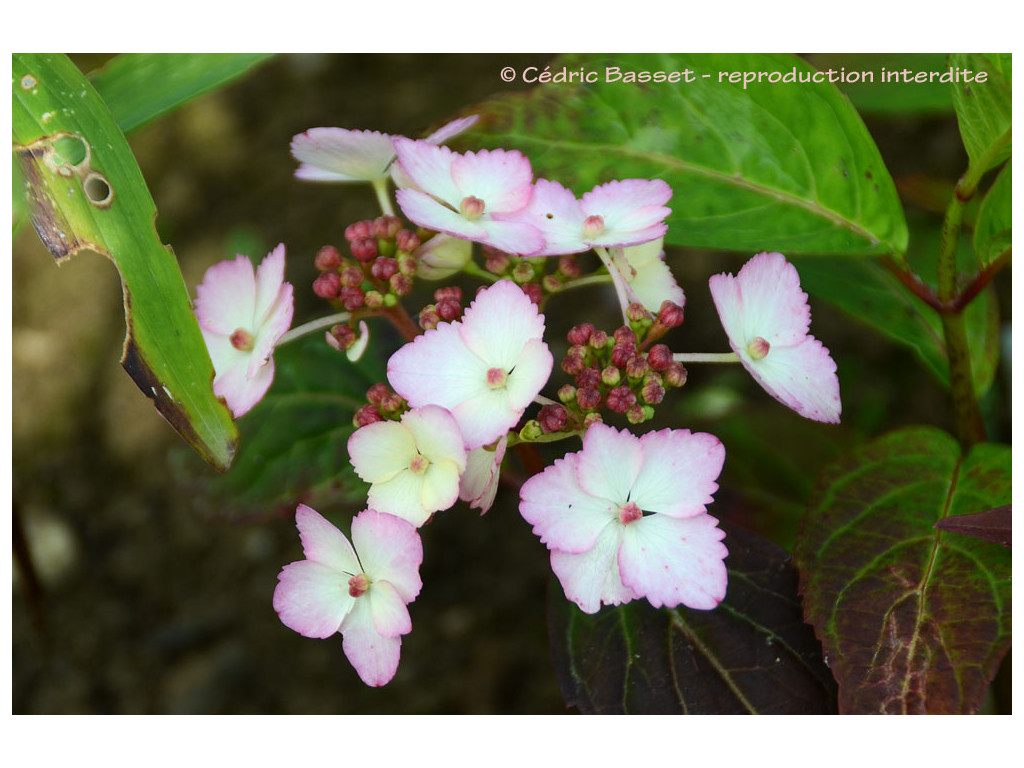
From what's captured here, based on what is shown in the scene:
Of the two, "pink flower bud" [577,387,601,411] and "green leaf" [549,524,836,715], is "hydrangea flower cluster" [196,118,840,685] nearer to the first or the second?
"pink flower bud" [577,387,601,411]

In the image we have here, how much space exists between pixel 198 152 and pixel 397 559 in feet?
4.78


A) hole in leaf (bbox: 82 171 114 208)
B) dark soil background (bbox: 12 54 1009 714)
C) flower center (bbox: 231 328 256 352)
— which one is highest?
hole in leaf (bbox: 82 171 114 208)

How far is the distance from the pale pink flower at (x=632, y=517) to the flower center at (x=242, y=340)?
1.12 feet

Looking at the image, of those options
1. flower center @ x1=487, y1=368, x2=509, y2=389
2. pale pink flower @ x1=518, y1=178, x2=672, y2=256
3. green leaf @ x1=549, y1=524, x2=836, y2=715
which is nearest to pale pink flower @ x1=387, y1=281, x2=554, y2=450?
flower center @ x1=487, y1=368, x2=509, y2=389

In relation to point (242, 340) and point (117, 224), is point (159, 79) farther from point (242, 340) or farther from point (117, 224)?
point (242, 340)

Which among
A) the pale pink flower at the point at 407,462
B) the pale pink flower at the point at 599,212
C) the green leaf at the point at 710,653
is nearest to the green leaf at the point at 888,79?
the pale pink flower at the point at 599,212

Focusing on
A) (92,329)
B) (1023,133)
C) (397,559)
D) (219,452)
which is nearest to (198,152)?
(92,329)

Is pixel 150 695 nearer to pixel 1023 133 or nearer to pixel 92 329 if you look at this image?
pixel 92 329

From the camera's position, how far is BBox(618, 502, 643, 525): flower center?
79 cm

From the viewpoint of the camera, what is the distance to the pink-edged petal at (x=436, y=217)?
86cm

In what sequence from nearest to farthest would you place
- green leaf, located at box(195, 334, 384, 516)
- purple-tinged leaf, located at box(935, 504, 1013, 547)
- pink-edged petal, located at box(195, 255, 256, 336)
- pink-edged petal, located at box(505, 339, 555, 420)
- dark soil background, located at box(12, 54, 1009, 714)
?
pink-edged petal, located at box(505, 339, 555, 420)
purple-tinged leaf, located at box(935, 504, 1013, 547)
pink-edged petal, located at box(195, 255, 256, 336)
green leaf, located at box(195, 334, 384, 516)
dark soil background, located at box(12, 54, 1009, 714)

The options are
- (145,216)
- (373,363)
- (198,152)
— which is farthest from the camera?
(198,152)

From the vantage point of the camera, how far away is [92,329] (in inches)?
70.9

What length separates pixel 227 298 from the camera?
39.1 inches
